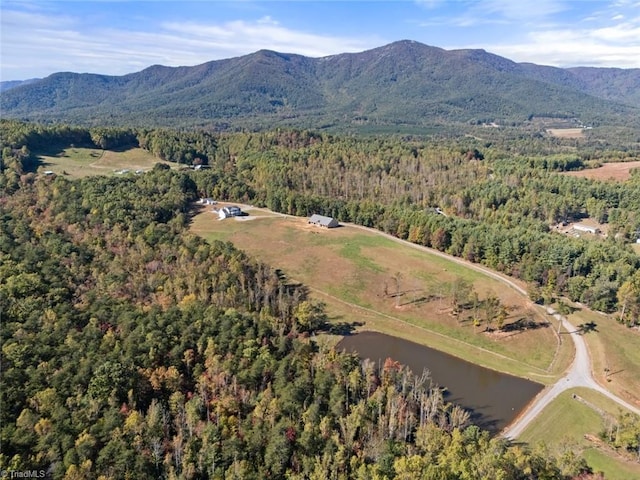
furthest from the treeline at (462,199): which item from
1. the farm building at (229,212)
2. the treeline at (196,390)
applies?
the treeline at (196,390)

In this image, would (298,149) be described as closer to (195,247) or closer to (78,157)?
(78,157)

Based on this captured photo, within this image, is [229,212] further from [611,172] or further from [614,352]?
[611,172]

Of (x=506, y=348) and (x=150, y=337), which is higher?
(x=150, y=337)

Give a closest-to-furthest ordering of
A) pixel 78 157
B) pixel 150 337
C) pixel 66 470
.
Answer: pixel 66 470 < pixel 150 337 < pixel 78 157

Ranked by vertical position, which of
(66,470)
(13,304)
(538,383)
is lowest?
(538,383)

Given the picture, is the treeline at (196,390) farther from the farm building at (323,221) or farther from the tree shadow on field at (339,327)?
the farm building at (323,221)

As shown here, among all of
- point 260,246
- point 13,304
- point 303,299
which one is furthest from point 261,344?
point 260,246

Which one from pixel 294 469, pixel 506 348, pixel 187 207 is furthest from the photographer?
pixel 187 207

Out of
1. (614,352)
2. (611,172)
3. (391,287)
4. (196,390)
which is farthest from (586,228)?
(196,390)

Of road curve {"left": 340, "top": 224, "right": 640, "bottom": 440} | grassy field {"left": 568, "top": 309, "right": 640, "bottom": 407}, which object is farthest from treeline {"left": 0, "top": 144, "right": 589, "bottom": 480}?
grassy field {"left": 568, "top": 309, "right": 640, "bottom": 407}
